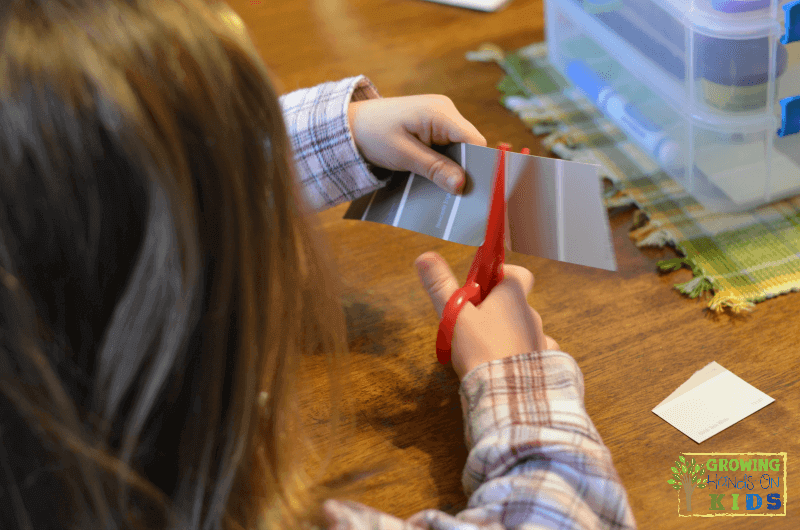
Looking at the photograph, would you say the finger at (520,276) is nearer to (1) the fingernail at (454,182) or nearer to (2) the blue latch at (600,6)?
(1) the fingernail at (454,182)

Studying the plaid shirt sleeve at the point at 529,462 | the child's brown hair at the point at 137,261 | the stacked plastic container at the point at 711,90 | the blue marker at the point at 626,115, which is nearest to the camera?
the child's brown hair at the point at 137,261

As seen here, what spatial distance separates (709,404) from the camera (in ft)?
1.92

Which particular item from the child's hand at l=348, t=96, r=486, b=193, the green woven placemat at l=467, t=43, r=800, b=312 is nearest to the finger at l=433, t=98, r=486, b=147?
the child's hand at l=348, t=96, r=486, b=193

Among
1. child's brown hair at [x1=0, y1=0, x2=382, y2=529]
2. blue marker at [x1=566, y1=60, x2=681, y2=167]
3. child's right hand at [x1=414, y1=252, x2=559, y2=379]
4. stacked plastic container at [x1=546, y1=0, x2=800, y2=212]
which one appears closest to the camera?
child's brown hair at [x1=0, y1=0, x2=382, y2=529]

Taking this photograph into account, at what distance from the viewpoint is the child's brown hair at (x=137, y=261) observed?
1.11ft

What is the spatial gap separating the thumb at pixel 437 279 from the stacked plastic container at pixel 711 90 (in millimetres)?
319

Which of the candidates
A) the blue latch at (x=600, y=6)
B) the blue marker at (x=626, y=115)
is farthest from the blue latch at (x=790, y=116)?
the blue latch at (x=600, y=6)

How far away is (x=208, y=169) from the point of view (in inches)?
14.8

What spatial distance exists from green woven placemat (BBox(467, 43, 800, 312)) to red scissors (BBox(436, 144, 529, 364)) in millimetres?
192

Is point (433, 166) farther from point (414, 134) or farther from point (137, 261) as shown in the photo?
point (137, 261)

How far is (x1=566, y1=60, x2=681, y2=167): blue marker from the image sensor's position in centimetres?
85

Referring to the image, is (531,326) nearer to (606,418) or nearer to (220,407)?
(606,418)

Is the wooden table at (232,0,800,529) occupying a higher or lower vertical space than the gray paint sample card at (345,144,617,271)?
lower

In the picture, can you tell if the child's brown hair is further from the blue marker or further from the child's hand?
the blue marker
